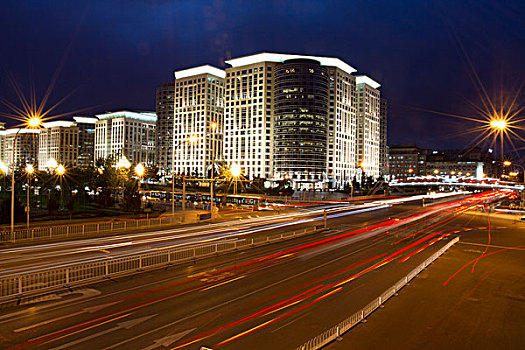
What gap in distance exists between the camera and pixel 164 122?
190250mm

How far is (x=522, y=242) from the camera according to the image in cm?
2903

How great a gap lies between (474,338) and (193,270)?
12775 mm

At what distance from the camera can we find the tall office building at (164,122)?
185 m

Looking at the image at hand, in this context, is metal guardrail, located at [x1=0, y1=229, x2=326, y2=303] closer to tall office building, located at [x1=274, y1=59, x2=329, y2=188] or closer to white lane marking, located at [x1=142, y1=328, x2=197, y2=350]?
white lane marking, located at [x1=142, y1=328, x2=197, y2=350]

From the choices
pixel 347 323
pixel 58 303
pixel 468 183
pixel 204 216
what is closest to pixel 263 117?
pixel 468 183

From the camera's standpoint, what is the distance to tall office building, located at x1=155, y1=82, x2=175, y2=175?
184775 mm

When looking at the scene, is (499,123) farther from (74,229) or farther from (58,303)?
(74,229)

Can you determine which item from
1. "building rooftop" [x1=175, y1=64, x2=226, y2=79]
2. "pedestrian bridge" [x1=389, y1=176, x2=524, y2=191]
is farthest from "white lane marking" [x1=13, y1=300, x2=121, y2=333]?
"building rooftop" [x1=175, y1=64, x2=226, y2=79]

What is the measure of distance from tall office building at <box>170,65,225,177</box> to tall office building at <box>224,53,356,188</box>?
9.98 m

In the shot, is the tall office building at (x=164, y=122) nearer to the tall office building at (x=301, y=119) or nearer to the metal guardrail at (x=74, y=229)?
the tall office building at (x=301, y=119)

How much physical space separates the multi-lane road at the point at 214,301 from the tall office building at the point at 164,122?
166073 millimetres

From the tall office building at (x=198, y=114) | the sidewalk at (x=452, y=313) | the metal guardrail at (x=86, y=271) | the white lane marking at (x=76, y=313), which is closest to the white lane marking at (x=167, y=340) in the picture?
the white lane marking at (x=76, y=313)

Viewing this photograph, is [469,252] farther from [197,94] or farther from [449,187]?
[449,187]

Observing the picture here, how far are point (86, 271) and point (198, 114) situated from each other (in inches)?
5572
